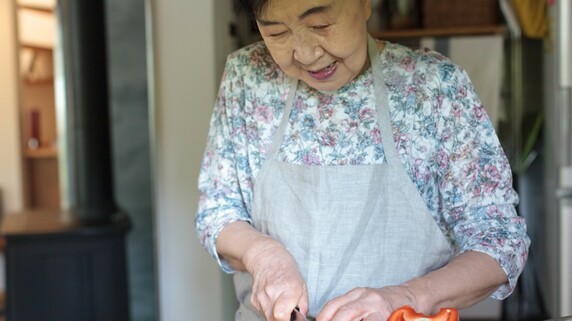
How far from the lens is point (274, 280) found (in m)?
1.21

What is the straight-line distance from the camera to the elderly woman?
3.97 ft

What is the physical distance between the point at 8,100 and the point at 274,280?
4.16 meters

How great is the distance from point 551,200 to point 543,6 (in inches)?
32.2

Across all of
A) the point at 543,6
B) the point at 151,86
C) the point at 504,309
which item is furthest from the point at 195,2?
the point at 504,309

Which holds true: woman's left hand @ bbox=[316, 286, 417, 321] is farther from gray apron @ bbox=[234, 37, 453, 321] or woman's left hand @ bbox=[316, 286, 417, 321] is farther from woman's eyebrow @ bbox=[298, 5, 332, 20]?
woman's eyebrow @ bbox=[298, 5, 332, 20]

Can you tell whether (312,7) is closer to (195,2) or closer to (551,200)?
(195,2)

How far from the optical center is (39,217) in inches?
124

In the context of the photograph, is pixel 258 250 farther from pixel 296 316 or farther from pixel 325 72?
pixel 325 72

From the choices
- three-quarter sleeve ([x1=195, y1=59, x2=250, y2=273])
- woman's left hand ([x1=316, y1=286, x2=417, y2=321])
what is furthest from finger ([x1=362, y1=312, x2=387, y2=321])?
three-quarter sleeve ([x1=195, y1=59, x2=250, y2=273])

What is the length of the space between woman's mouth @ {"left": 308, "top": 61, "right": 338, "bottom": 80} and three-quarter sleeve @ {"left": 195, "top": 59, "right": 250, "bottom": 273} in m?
0.21

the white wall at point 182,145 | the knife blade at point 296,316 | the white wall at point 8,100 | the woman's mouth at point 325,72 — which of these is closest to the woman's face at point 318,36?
the woman's mouth at point 325,72

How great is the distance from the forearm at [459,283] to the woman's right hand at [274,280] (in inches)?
6.6

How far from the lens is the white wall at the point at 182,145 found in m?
2.96

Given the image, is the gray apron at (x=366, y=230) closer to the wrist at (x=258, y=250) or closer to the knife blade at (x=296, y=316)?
the wrist at (x=258, y=250)
